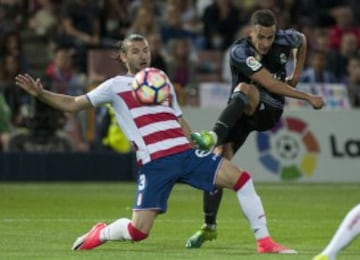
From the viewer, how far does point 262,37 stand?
12922 mm

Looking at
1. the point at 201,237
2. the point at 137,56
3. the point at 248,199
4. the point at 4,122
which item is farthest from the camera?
the point at 4,122

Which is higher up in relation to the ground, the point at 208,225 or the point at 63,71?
the point at 63,71

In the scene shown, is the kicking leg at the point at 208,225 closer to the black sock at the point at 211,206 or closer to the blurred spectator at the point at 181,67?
the black sock at the point at 211,206

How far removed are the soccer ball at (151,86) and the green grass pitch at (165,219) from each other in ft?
4.09

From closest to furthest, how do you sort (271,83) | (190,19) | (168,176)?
(168,176) → (271,83) → (190,19)

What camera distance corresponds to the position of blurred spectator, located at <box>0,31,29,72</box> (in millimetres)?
22719

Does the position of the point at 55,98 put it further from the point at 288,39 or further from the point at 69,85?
the point at 69,85

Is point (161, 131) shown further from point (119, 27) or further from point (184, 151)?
point (119, 27)

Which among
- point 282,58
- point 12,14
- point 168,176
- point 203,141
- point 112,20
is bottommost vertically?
point 168,176

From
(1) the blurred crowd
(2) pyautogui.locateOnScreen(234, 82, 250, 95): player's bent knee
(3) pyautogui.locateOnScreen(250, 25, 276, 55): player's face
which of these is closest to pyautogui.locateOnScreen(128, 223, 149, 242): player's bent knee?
(2) pyautogui.locateOnScreen(234, 82, 250, 95): player's bent knee

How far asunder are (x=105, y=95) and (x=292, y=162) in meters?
10.1

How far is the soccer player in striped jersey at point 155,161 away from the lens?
11.4 meters

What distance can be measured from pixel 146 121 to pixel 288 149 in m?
10.1

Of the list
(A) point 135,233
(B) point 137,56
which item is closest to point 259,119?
(B) point 137,56
